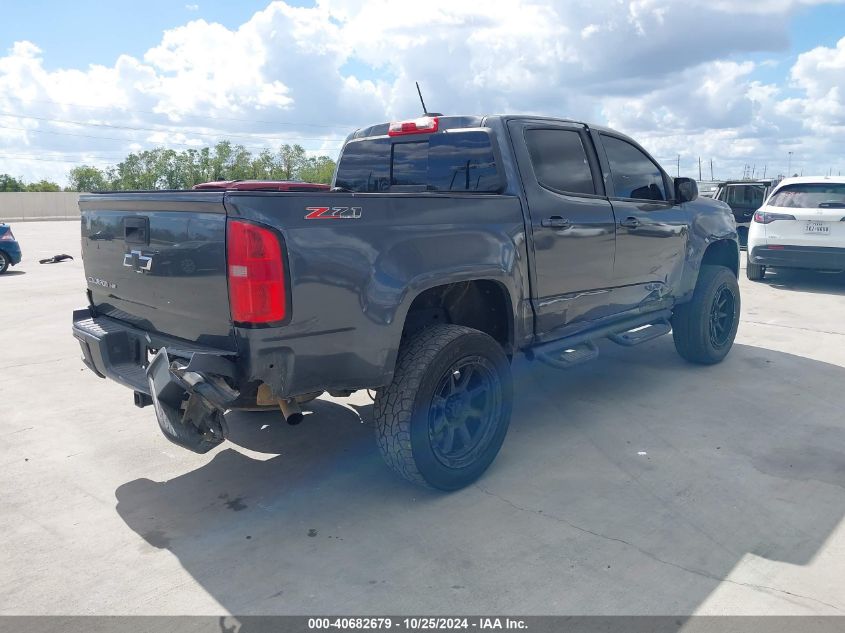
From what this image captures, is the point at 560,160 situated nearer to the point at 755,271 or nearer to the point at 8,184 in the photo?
the point at 755,271

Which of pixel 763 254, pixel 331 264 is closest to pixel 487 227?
pixel 331 264

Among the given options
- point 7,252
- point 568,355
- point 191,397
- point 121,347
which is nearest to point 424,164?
point 568,355

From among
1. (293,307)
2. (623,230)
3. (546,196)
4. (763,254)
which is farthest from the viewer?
(763,254)

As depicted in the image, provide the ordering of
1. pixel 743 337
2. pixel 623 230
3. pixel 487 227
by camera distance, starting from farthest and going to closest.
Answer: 1. pixel 743 337
2. pixel 623 230
3. pixel 487 227

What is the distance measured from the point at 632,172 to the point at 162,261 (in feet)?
11.5

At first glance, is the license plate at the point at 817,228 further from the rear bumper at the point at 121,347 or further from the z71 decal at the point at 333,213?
the rear bumper at the point at 121,347

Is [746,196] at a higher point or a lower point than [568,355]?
higher

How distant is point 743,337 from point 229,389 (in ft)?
19.6

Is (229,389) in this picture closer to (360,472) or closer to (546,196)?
(360,472)

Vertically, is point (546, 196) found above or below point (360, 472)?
above

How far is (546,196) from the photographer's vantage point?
14.3 feet

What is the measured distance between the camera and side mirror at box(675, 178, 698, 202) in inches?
219

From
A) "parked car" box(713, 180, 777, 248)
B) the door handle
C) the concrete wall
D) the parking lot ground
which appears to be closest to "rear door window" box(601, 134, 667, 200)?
the door handle

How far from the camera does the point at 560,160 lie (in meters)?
4.64
